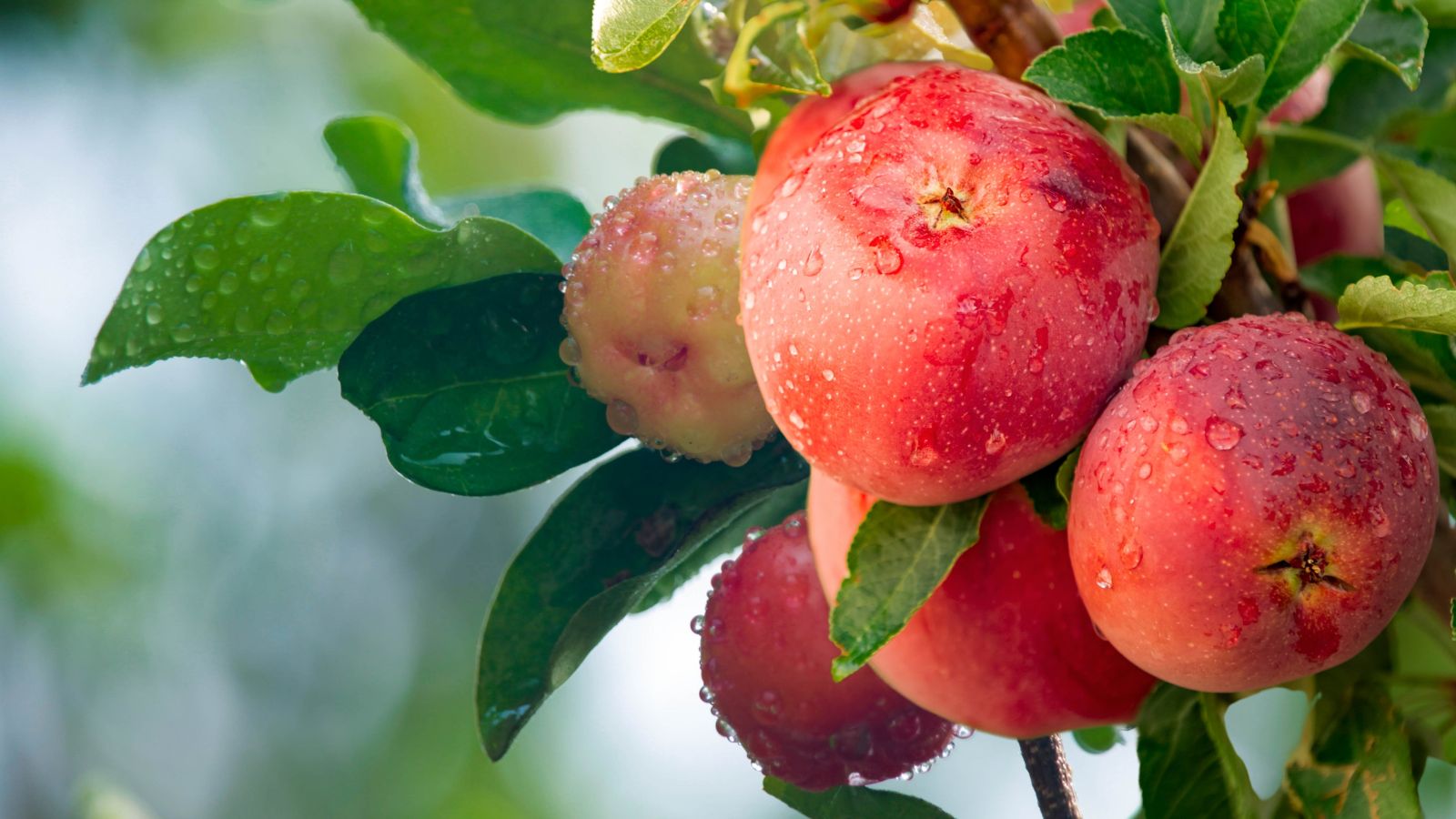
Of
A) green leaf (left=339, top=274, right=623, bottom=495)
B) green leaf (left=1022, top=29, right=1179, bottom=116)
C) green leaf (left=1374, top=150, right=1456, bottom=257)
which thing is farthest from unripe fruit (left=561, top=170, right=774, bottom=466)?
green leaf (left=1374, top=150, right=1456, bottom=257)

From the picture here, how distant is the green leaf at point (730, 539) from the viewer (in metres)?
0.59

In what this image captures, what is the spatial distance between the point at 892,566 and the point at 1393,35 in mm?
235

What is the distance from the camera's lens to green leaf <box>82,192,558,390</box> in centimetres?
45

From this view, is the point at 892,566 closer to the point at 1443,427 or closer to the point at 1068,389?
the point at 1068,389

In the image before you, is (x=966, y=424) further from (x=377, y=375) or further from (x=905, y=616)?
(x=377, y=375)

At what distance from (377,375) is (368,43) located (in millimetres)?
2484

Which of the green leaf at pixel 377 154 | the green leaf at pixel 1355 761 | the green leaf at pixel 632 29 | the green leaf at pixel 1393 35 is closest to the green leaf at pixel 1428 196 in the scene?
the green leaf at pixel 1393 35

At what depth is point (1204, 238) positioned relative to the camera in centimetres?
40

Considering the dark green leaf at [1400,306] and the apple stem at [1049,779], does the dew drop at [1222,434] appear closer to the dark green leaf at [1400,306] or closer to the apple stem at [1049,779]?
the dark green leaf at [1400,306]

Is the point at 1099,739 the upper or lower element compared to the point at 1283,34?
lower

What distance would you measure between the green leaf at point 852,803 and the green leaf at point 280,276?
254 mm

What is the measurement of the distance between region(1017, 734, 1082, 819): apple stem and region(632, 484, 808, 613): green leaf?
0.14 metres

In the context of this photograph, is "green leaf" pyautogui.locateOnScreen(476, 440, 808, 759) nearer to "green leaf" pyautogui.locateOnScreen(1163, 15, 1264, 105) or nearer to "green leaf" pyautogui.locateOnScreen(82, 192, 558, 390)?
"green leaf" pyautogui.locateOnScreen(82, 192, 558, 390)

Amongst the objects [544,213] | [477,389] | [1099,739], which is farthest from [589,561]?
[1099,739]
